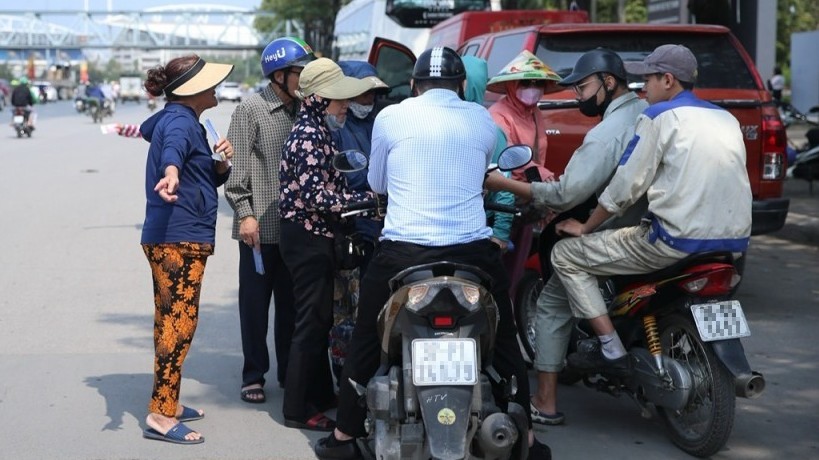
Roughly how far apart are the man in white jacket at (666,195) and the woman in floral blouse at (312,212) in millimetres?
1080

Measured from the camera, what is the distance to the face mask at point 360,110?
6.05 m

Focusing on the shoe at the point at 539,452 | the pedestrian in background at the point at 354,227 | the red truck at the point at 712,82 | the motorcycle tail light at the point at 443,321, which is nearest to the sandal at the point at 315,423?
the pedestrian in background at the point at 354,227

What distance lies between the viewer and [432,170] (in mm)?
4742

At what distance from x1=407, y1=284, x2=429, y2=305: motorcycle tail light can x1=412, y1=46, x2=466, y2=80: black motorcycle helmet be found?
0.89 meters

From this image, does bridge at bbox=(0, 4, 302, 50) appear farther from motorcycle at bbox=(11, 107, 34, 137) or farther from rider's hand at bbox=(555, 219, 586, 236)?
rider's hand at bbox=(555, 219, 586, 236)

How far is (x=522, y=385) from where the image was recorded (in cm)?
508

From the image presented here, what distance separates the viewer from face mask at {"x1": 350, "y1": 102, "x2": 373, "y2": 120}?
6.05 metres

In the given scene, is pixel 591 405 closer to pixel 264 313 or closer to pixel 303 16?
pixel 264 313

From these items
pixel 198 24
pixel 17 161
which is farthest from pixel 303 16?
pixel 198 24

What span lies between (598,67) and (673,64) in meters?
0.41

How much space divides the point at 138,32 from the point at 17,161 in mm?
125547

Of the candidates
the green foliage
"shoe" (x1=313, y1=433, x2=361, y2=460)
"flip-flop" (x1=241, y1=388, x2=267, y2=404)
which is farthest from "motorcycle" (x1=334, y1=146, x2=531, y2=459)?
the green foliage

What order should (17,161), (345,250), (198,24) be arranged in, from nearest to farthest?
(345,250)
(17,161)
(198,24)

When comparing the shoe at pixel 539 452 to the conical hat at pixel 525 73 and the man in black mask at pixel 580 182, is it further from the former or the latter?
the conical hat at pixel 525 73
